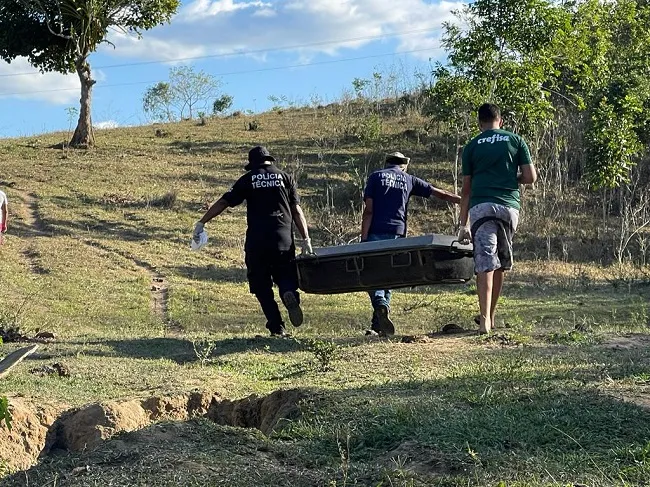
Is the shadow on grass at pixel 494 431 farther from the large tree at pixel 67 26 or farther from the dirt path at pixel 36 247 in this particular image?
the large tree at pixel 67 26

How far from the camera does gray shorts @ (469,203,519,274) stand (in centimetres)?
790

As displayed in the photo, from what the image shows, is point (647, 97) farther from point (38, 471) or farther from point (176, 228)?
point (38, 471)

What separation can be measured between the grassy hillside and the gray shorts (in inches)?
23.8

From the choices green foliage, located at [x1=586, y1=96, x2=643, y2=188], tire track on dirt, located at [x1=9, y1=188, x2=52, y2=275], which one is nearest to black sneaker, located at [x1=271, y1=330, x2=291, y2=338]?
tire track on dirt, located at [x1=9, y1=188, x2=52, y2=275]

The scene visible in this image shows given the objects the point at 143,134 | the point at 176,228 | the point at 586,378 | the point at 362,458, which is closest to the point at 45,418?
the point at 362,458

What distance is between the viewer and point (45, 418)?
597cm

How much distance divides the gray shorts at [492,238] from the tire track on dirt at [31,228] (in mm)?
10391

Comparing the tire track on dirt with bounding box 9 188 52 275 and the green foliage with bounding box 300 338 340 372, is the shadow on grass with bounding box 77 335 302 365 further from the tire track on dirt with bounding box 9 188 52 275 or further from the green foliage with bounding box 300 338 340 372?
the tire track on dirt with bounding box 9 188 52 275

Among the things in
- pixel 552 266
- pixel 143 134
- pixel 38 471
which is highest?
pixel 143 134

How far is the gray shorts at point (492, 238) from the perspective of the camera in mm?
7902

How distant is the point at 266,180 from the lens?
9117mm

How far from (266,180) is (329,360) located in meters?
2.59

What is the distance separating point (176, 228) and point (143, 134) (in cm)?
1263

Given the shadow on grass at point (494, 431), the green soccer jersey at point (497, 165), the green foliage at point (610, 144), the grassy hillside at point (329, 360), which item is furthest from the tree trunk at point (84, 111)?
the shadow on grass at point (494, 431)
